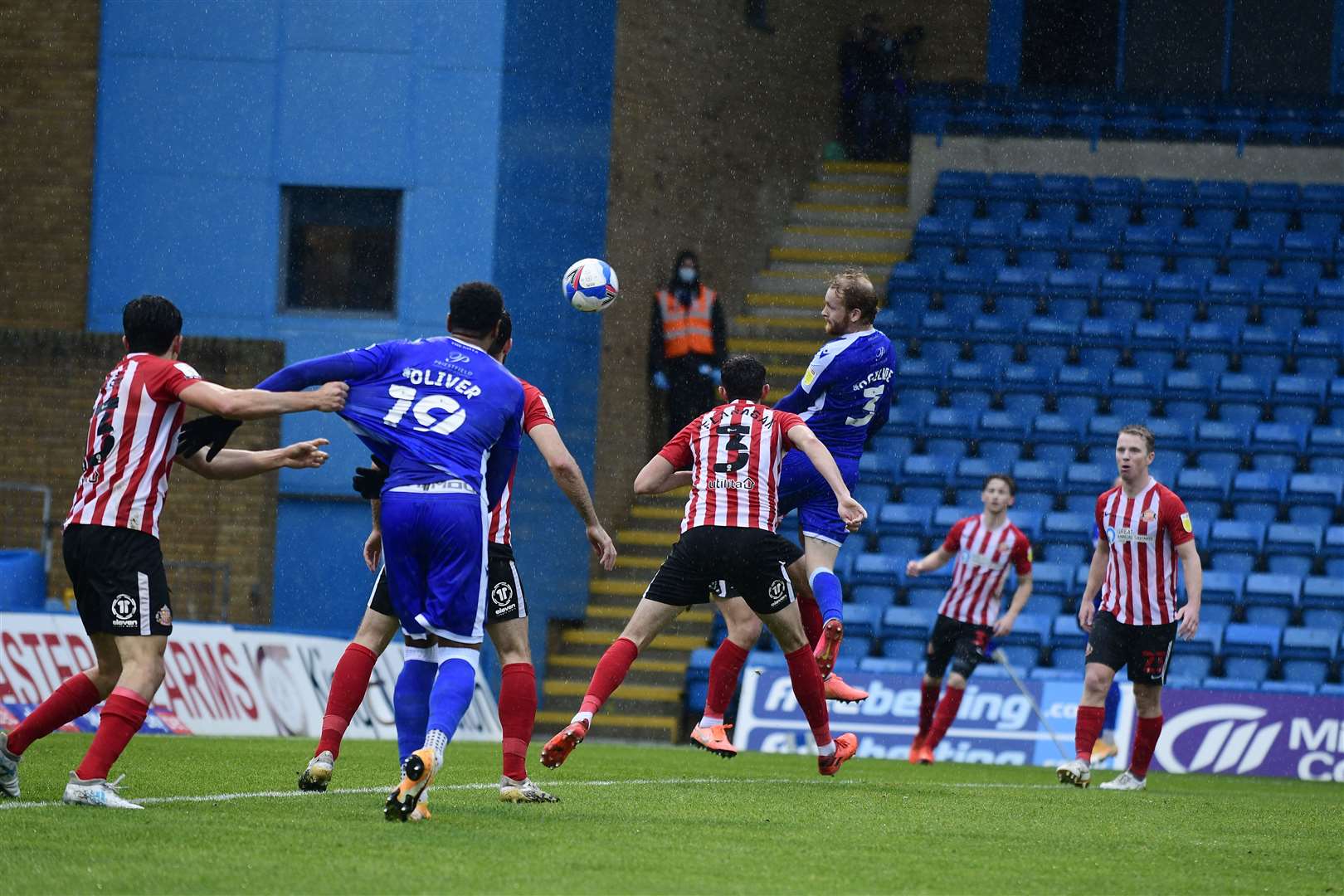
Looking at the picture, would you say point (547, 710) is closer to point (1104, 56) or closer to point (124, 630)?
point (124, 630)

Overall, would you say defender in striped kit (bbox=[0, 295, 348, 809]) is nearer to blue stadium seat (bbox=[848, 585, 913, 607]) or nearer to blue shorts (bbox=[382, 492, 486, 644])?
blue shorts (bbox=[382, 492, 486, 644])

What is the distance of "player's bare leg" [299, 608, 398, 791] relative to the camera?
7.50m

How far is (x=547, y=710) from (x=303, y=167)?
5.36 m

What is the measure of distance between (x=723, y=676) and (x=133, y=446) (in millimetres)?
3567

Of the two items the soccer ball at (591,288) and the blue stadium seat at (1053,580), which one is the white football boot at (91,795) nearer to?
the soccer ball at (591,288)

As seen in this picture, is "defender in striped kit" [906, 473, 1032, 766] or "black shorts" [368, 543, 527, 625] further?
"defender in striped kit" [906, 473, 1032, 766]

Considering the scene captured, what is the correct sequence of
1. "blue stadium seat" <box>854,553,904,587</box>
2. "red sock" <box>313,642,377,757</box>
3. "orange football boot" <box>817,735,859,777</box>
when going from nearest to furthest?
"red sock" <box>313,642,377,757</box>
"orange football boot" <box>817,735,859,777</box>
"blue stadium seat" <box>854,553,904,587</box>

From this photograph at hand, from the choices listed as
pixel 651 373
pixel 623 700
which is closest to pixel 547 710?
pixel 623 700

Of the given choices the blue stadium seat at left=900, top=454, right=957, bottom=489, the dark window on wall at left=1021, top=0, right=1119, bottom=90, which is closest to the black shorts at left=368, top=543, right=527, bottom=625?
the blue stadium seat at left=900, top=454, right=957, bottom=489

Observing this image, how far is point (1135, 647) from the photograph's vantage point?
1122 centimetres

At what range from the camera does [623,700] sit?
58.0 feet

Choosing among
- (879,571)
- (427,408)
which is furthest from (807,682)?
(879,571)

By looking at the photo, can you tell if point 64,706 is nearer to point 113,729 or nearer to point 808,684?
point 113,729

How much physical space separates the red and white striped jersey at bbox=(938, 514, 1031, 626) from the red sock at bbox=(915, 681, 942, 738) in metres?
0.57
